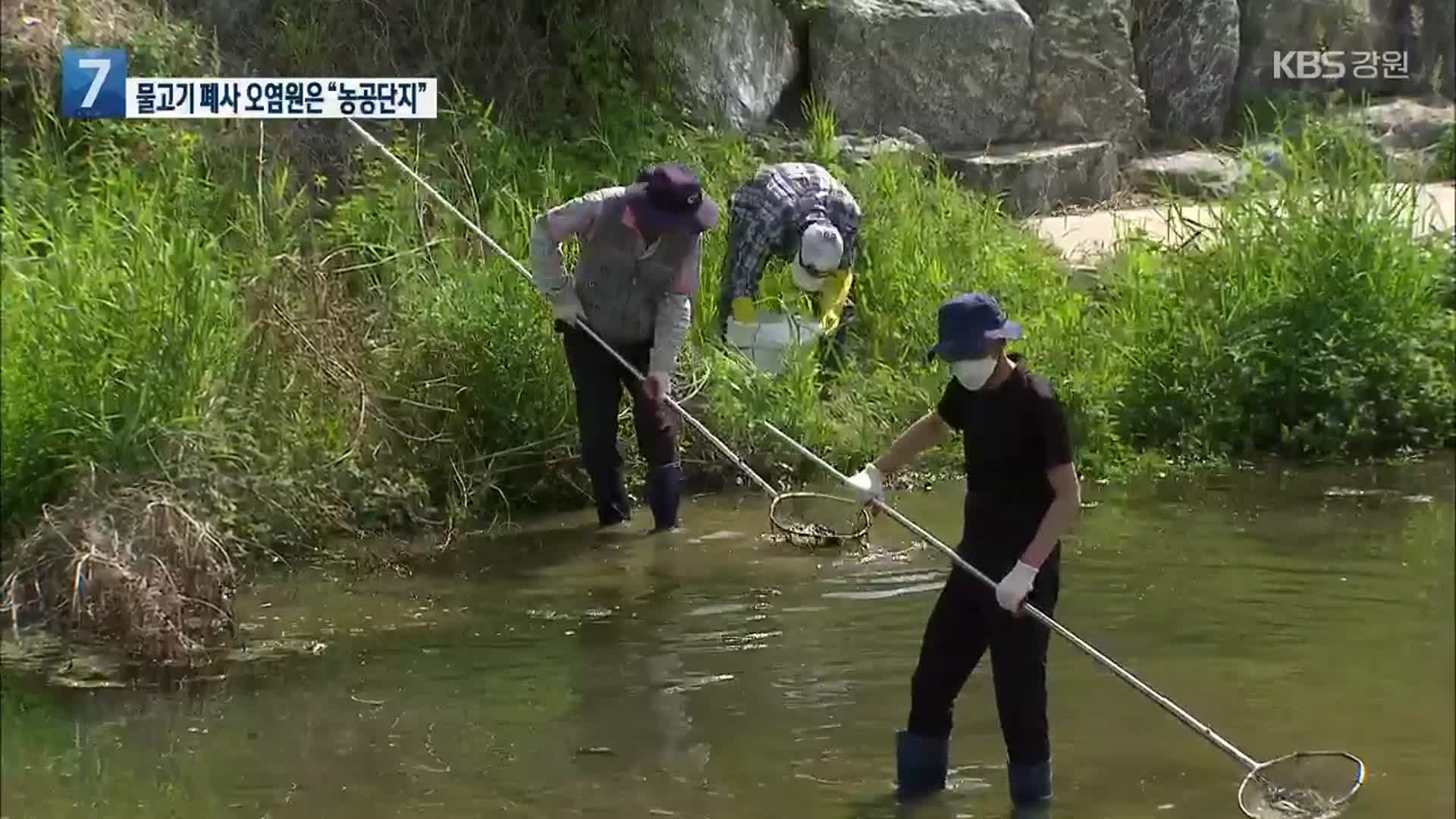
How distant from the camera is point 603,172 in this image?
1172 centimetres

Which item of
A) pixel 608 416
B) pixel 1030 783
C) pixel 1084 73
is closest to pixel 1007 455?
pixel 1030 783

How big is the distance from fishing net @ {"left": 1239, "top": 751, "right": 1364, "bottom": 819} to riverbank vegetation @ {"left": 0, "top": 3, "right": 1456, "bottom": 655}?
13.2 ft

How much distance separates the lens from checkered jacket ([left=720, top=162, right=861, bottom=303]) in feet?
34.2

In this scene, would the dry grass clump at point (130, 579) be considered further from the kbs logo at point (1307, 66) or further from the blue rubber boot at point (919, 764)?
the kbs logo at point (1307, 66)

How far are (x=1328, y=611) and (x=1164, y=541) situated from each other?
1.35 m

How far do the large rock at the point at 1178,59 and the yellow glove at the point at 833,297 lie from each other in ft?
20.9

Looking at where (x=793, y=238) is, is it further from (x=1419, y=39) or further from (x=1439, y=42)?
(x=1439, y=42)

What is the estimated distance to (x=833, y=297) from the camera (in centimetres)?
1058

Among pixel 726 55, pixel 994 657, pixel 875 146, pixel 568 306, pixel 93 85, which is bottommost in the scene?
pixel 994 657

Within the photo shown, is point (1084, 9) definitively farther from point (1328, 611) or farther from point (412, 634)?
point (412, 634)

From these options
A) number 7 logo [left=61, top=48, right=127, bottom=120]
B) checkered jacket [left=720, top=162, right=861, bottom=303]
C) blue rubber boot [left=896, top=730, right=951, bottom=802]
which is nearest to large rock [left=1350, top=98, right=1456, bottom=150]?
checkered jacket [left=720, top=162, right=861, bottom=303]

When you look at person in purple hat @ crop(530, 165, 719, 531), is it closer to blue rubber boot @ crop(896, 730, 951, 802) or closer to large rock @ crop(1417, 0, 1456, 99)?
blue rubber boot @ crop(896, 730, 951, 802)

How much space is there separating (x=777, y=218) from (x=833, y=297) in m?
0.54

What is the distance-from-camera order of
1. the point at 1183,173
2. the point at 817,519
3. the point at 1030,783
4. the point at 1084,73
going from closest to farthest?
the point at 1030,783
the point at 817,519
the point at 1183,173
the point at 1084,73
